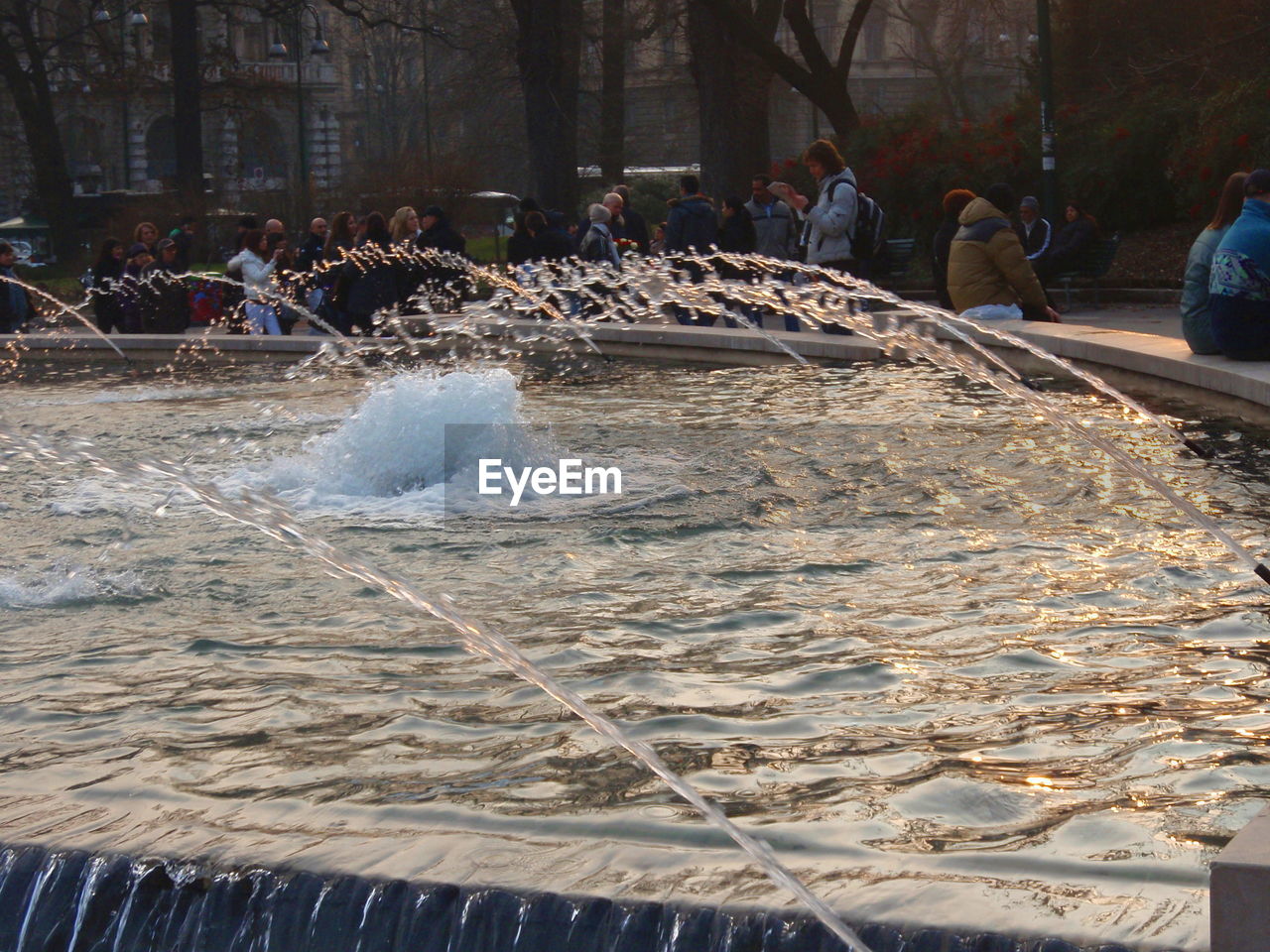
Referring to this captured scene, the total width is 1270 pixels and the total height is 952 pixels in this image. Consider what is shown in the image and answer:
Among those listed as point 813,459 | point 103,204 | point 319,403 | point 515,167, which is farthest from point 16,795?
point 515,167

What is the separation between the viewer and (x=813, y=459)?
856cm

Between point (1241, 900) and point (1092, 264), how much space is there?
18843 millimetres

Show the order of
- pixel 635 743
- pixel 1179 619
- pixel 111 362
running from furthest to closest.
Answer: pixel 111 362
pixel 1179 619
pixel 635 743

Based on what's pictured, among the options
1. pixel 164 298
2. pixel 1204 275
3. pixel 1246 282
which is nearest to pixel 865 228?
pixel 1204 275

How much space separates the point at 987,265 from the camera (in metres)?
12.6

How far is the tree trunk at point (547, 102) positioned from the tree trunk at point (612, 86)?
22.5 ft

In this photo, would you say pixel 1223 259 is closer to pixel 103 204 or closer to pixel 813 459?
pixel 813 459

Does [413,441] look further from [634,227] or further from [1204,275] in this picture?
[634,227]

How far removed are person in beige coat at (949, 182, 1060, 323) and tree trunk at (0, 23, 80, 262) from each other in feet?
101

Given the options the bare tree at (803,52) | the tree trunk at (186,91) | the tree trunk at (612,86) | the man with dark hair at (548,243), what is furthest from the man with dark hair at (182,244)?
the tree trunk at (186,91)

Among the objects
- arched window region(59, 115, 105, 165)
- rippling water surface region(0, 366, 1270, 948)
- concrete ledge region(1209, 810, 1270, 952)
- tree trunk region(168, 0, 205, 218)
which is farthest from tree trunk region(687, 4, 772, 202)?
arched window region(59, 115, 105, 165)

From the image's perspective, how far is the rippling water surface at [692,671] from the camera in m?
3.38

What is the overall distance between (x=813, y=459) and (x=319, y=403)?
4716mm

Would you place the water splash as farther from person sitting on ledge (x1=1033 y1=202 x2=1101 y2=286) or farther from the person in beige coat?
person sitting on ledge (x1=1033 y1=202 x2=1101 y2=286)
